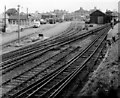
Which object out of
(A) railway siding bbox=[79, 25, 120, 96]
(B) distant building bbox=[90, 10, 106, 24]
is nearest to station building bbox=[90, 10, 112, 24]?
(B) distant building bbox=[90, 10, 106, 24]

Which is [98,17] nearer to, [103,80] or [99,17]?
[99,17]

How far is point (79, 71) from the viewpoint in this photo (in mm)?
14297

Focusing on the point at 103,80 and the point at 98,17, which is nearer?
Answer: the point at 103,80

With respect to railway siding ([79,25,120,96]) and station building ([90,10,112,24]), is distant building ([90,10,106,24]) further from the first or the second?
railway siding ([79,25,120,96])

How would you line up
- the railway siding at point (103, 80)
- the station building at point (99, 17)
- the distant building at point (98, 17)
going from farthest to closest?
the station building at point (99, 17)
the distant building at point (98, 17)
the railway siding at point (103, 80)

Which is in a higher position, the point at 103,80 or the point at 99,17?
the point at 99,17

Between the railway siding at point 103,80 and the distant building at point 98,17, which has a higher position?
the distant building at point 98,17

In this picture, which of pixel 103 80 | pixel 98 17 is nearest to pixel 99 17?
pixel 98 17

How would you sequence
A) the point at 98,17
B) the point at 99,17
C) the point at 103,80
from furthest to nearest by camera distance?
the point at 98,17 < the point at 99,17 < the point at 103,80

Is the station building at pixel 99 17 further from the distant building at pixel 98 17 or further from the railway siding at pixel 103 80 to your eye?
the railway siding at pixel 103 80

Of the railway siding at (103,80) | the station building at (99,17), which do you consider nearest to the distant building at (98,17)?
the station building at (99,17)

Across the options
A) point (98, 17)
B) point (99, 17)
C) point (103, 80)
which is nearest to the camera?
point (103, 80)

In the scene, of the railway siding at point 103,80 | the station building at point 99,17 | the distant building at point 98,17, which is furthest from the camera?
the station building at point 99,17

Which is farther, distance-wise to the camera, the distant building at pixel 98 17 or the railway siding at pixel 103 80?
the distant building at pixel 98 17
